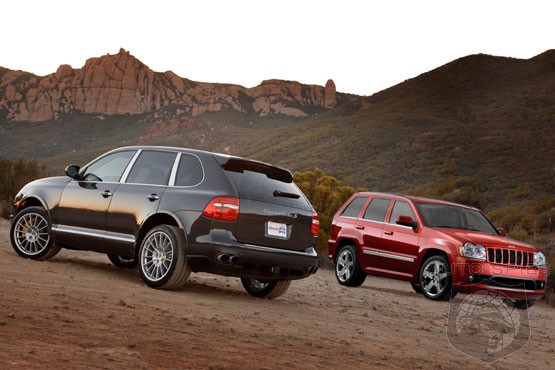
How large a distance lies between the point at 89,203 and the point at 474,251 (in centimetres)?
631

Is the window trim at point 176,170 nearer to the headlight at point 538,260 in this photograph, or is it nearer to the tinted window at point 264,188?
the tinted window at point 264,188

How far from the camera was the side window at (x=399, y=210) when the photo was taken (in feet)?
49.1

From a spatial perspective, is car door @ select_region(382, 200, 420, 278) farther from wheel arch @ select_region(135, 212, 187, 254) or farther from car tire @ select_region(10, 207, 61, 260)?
car tire @ select_region(10, 207, 61, 260)

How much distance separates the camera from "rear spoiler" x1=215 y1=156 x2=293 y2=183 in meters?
9.96

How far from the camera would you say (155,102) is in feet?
513

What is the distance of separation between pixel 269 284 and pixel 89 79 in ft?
552

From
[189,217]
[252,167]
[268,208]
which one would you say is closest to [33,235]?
[189,217]

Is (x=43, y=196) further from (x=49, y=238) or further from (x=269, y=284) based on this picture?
(x=269, y=284)

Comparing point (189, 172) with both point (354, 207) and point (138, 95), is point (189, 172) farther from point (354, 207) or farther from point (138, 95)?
point (138, 95)

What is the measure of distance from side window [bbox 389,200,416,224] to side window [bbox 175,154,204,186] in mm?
5837

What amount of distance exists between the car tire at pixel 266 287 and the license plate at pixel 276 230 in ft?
3.85

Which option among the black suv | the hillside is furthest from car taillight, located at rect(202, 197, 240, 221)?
the hillside

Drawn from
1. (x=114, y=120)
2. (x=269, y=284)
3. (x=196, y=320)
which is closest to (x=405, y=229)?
(x=269, y=284)

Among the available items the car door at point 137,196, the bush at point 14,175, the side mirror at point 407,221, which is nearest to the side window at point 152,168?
the car door at point 137,196
